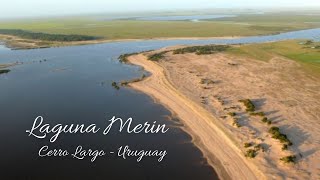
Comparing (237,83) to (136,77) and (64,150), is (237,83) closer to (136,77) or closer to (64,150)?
(136,77)

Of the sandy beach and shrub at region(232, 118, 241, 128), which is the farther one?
shrub at region(232, 118, 241, 128)

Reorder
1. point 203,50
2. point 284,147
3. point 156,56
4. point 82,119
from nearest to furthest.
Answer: point 284,147 < point 82,119 < point 156,56 < point 203,50

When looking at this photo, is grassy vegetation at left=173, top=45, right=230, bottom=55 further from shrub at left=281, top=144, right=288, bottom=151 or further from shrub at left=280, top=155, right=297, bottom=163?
shrub at left=280, top=155, right=297, bottom=163

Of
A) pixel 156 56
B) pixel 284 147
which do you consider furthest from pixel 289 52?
pixel 284 147

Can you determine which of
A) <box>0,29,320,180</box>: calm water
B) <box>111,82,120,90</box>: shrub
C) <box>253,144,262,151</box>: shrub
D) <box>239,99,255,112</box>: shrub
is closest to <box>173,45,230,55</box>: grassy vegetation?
<box>0,29,320,180</box>: calm water

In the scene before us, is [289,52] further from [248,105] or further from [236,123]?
[236,123]

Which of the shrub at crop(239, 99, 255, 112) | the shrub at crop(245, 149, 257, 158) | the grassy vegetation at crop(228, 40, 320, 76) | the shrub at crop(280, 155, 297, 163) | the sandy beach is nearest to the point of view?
the shrub at crop(280, 155, 297, 163)

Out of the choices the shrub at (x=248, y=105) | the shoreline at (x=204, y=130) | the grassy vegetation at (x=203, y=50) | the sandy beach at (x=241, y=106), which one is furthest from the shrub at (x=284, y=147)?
the grassy vegetation at (x=203, y=50)
